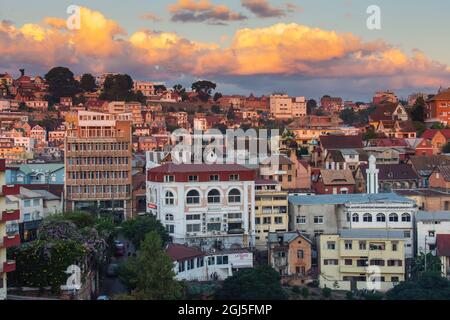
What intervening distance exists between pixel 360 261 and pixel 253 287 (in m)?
3.15

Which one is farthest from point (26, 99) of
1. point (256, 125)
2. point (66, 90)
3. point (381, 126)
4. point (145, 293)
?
point (145, 293)

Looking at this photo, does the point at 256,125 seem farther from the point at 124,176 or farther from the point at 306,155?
the point at 124,176

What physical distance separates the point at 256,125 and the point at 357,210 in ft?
87.6

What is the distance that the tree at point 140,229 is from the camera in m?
16.5

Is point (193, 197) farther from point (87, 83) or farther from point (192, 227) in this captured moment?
point (87, 83)

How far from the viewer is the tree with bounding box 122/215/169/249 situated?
54.0ft

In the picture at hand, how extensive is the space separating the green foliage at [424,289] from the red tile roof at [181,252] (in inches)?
149

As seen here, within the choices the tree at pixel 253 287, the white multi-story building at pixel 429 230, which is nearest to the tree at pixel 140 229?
the tree at pixel 253 287

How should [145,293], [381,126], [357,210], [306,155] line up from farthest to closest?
[381,126] → [306,155] → [357,210] → [145,293]

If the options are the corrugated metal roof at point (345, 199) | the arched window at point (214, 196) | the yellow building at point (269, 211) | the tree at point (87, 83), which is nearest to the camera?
the corrugated metal roof at point (345, 199)

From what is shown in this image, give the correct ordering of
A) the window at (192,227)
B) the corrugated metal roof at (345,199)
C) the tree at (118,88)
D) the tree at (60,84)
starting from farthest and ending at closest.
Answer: the tree at (60,84) < the tree at (118,88) < the window at (192,227) < the corrugated metal roof at (345,199)

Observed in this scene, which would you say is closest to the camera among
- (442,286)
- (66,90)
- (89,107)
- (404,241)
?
(442,286)

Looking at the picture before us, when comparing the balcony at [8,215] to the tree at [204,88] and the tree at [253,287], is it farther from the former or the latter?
the tree at [204,88]

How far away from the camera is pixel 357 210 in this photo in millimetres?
17047
